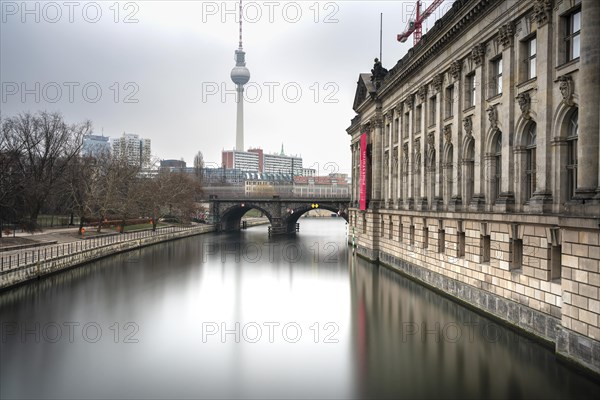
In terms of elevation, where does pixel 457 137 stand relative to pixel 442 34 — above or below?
below

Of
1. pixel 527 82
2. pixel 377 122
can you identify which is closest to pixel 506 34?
pixel 527 82

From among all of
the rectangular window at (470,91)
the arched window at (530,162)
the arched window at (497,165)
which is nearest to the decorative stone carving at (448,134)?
the rectangular window at (470,91)

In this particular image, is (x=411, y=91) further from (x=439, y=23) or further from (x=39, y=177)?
(x=39, y=177)

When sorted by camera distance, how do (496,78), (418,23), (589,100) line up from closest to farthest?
(589,100) < (496,78) < (418,23)

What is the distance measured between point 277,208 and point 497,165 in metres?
66.1

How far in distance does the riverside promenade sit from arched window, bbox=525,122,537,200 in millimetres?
27448

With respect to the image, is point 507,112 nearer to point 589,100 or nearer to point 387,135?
point 589,100

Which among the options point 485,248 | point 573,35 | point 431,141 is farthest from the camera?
point 431,141

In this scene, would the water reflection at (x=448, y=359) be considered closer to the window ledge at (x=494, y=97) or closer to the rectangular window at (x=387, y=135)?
the window ledge at (x=494, y=97)

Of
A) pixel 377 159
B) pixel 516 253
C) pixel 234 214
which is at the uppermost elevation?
pixel 377 159

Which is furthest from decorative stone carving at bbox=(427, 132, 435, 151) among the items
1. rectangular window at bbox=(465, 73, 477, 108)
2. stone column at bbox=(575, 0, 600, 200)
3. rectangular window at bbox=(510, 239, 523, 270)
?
stone column at bbox=(575, 0, 600, 200)

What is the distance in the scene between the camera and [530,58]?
20312 millimetres

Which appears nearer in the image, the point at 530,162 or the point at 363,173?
the point at 530,162

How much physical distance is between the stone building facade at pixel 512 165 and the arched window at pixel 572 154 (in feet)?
0.15
